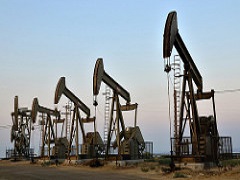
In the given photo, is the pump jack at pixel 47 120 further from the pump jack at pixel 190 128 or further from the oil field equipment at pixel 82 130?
the pump jack at pixel 190 128

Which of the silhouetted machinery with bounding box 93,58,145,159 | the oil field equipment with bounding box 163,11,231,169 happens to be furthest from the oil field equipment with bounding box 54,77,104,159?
the oil field equipment with bounding box 163,11,231,169

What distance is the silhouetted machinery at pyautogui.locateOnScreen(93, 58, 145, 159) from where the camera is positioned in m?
20.2

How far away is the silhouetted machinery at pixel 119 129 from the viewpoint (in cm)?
2019

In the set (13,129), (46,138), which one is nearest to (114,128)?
(46,138)

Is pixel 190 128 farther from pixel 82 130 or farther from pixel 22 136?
pixel 22 136

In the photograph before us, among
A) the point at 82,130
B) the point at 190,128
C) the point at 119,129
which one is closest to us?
the point at 190,128

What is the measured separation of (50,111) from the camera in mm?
29688

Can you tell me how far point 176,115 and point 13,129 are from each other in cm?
2512

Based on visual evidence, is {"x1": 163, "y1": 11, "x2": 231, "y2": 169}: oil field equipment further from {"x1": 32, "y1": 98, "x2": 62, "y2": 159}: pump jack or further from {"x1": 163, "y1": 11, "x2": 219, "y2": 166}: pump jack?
{"x1": 32, "y1": 98, "x2": 62, "y2": 159}: pump jack

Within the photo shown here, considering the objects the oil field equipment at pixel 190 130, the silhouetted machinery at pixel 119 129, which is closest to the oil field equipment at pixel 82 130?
the silhouetted machinery at pixel 119 129

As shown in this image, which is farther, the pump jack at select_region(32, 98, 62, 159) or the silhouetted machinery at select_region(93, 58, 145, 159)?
the pump jack at select_region(32, 98, 62, 159)

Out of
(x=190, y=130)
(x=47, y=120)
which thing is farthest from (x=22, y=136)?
(x=190, y=130)

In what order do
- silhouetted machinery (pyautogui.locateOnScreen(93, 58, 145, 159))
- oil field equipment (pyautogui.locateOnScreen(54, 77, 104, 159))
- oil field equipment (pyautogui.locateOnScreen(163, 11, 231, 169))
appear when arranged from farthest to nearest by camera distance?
oil field equipment (pyautogui.locateOnScreen(54, 77, 104, 159)), silhouetted machinery (pyautogui.locateOnScreen(93, 58, 145, 159)), oil field equipment (pyautogui.locateOnScreen(163, 11, 231, 169))

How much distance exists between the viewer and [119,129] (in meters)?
21.2
